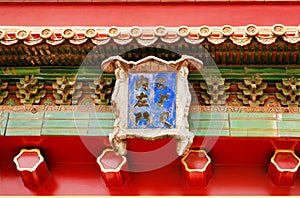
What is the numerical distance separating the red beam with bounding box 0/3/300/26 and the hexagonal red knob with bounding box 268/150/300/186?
1.94m

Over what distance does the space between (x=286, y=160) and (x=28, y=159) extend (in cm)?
224

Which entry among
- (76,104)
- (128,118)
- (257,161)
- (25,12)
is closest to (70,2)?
(25,12)

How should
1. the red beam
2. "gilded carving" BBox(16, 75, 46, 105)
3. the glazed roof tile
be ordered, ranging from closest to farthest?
1. the glazed roof tile
2. "gilded carving" BBox(16, 75, 46, 105)
3. the red beam

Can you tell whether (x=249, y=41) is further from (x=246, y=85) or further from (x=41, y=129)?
(x=41, y=129)

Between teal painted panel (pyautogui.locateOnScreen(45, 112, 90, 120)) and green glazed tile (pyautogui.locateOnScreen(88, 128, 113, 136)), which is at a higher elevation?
teal painted panel (pyautogui.locateOnScreen(45, 112, 90, 120))

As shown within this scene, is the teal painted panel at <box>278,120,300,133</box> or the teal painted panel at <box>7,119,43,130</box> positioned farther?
the teal painted panel at <box>7,119,43,130</box>

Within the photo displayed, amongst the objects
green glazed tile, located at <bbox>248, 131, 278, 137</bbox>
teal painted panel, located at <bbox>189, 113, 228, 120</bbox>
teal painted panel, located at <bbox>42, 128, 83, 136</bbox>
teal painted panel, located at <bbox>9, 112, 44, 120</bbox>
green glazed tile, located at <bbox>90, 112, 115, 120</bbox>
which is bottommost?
green glazed tile, located at <bbox>248, 131, 278, 137</bbox>

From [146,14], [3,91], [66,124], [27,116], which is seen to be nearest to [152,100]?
[66,124]

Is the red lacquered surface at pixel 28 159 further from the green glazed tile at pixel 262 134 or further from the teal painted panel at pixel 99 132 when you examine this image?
the green glazed tile at pixel 262 134

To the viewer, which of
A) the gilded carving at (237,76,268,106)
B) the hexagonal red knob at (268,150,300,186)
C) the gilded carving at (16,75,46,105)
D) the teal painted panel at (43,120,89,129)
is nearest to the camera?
the hexagonal red knob at (268,150,300,186)

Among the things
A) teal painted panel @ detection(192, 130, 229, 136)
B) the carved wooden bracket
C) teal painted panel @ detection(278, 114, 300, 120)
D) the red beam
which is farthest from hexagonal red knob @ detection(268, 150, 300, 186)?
the red beam

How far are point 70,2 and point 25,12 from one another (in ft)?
1.68

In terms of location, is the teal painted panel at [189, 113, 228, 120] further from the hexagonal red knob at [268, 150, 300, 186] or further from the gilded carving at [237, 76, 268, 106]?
the hexagonal red knob at [268, 150, 300, 186]

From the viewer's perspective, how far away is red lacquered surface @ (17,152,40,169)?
6336mm
